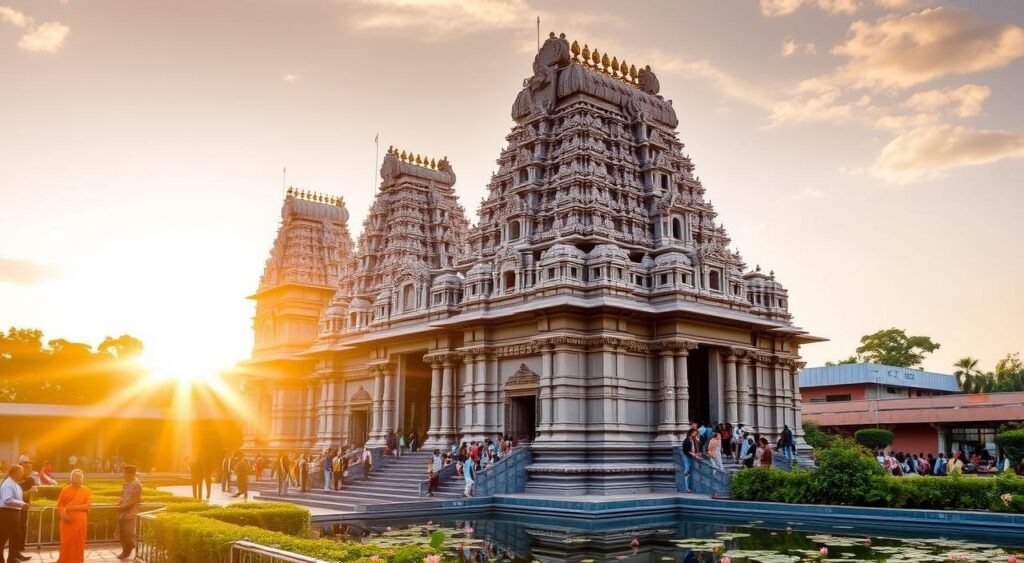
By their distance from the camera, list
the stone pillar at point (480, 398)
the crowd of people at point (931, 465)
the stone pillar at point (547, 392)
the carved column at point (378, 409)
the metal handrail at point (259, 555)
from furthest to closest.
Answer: the carved column at point (378, 409) < the stone pillar at point (480, 398) < the crowd of people at point (931, 465) < the stone pillar at point (547, 392) < the metal handrail at point (259, 555)

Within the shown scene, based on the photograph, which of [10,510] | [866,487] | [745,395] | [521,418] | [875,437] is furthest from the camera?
[875,437]

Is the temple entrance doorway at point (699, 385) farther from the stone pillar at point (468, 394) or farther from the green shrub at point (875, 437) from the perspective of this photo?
the green shrub at point (875, 437)

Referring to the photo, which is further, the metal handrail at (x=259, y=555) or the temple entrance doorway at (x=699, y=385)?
the temple entrance doorway at (x=699, y=385)

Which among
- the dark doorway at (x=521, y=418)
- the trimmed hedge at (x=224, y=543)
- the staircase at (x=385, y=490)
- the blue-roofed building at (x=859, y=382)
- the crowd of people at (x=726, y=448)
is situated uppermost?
the blue-roofed building at (x=859, y=382)

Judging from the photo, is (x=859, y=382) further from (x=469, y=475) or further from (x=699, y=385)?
(x=469, y=475)

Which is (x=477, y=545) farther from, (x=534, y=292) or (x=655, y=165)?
(x=655, y=165)

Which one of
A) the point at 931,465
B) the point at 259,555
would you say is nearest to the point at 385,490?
the point at 259,555

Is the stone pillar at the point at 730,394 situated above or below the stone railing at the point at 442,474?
above

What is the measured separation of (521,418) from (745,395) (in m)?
7.32

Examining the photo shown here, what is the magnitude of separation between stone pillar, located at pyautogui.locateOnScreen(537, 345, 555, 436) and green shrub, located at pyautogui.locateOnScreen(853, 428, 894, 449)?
2146cm

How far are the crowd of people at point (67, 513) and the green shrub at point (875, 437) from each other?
34.5m

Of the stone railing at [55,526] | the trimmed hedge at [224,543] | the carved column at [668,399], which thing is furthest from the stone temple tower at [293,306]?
the trimmed hedge at [224,543]

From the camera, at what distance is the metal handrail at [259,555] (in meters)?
7.43

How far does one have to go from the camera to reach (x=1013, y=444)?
33.4m
